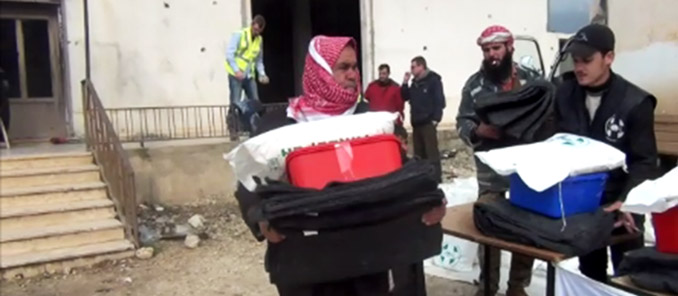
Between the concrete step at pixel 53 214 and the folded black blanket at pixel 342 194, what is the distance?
4.89 meters

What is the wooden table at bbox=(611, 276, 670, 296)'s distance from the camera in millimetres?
2103

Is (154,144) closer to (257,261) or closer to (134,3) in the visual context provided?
(134,3)

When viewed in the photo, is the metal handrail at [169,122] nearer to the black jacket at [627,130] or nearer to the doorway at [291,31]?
the doorway at [291,31]

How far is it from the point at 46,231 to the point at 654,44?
217 inches

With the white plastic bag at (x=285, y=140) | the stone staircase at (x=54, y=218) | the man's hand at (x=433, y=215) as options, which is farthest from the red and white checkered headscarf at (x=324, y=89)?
the stone staircase at (x=54, y=218)

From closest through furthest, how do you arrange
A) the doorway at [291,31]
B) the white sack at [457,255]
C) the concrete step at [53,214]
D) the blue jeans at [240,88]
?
the white sack at [457,255] < the concrete step at [53,214] < the blue jeans at [240,88] < the doorway at [291,31]

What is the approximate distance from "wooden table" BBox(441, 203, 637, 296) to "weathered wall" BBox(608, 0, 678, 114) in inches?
95.4

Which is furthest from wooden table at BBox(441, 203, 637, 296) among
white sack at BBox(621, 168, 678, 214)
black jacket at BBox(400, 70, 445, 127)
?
black jacket at BBox(400, 70, 445, 127)

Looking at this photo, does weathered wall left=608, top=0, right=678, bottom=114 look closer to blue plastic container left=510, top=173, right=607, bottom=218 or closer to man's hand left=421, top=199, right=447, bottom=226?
blue plastic container left=510, top=173, right=607, bottom=218

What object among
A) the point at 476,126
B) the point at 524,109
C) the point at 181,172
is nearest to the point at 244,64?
the point at 181,172

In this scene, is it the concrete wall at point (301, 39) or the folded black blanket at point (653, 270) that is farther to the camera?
the concrete wall at point (301, 39)

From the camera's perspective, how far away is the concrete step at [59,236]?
5.88 m

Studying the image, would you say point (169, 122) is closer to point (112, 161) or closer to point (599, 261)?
point (112, 161)

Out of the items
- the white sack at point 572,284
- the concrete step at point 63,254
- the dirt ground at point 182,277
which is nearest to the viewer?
the white sack at point 572,284
